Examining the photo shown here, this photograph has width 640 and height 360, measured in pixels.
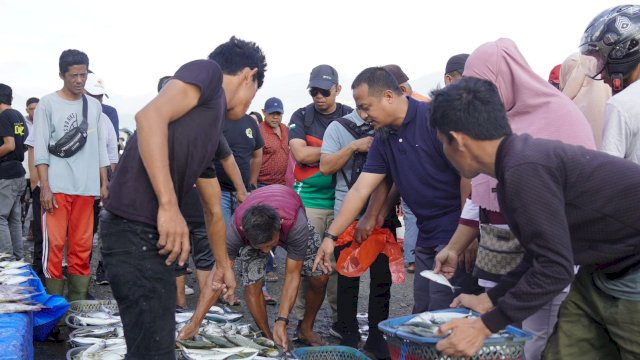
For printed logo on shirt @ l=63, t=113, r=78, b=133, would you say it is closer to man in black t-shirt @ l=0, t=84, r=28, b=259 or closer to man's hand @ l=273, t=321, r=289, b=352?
man in black t-shirt @ l=0, t=84, r=28, b=259

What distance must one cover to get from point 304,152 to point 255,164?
1884mm

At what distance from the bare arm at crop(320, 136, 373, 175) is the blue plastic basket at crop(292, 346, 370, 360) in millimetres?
1619

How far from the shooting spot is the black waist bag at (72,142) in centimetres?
640

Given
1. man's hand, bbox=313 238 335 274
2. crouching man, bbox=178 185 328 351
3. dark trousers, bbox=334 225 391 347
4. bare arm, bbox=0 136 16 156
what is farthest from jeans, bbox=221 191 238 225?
bare arm, bbox=0 136 16 156

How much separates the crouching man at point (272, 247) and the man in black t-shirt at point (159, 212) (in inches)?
71.7

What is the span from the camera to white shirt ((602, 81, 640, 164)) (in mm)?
3107

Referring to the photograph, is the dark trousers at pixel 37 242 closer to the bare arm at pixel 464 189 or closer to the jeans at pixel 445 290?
the jeans at pixel 445 290

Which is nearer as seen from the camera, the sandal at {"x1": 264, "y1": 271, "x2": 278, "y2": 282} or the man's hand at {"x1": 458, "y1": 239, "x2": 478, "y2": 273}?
the man's hand at {"x1": 458, "y1": 239, "x2": 478, "y2": 273}

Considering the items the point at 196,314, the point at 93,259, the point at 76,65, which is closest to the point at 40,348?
the point at 196,314

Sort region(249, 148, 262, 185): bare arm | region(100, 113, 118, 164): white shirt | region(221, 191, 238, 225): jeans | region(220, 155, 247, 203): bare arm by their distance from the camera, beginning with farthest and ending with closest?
region(249, 148, 262, 185): bare arm → region(100, 113, 118, 164): white shirt → region(221, 191, 238, 225): jeans → region(220, 155, 247, 203): bare arm

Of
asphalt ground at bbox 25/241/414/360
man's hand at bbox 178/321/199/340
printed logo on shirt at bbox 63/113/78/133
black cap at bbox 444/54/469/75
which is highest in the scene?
black cap at bbox 444/54/469/75

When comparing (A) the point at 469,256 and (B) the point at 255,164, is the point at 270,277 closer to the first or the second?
(B) the point at 255,164

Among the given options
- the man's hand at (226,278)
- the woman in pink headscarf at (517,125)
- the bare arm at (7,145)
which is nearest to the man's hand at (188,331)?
the man's hand at (226,278)

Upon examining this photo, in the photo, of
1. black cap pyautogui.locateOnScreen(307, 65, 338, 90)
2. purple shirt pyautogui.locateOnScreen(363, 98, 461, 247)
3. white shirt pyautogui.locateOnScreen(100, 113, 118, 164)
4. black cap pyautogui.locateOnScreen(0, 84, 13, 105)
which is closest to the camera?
purple shirt pyautogui.locateOnScreen(363, 98, 461, 247)
